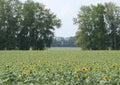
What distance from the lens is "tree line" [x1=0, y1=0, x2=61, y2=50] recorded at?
3059 inches

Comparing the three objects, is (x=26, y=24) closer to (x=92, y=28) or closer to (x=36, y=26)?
(x=36, y=26)

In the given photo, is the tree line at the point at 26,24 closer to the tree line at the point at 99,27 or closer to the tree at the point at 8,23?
the tree at the point at 8,23

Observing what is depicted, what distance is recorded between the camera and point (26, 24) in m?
80.8

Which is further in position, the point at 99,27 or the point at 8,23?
the point at 99,27

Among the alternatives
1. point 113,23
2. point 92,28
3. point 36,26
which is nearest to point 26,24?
point 36,26

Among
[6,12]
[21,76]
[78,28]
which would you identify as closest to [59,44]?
[78,28]

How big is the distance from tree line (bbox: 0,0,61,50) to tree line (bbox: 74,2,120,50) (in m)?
5.74

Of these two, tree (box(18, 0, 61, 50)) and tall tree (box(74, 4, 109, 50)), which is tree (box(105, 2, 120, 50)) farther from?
tree (box(18, 0, 61, 50))

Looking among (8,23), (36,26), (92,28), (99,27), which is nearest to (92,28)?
(92,28)

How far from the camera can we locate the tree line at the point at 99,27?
8150 centimetres

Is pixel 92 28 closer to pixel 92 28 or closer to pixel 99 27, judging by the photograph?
pixel 92 28

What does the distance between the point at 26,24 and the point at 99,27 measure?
15.6m

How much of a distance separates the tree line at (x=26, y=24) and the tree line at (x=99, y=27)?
226 inches

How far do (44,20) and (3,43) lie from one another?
13.1m
